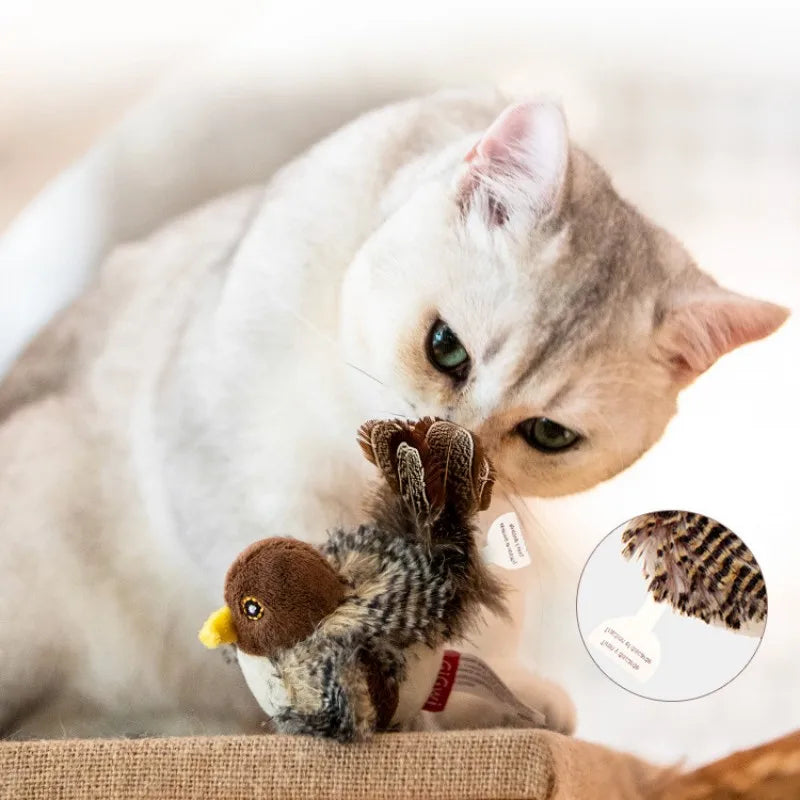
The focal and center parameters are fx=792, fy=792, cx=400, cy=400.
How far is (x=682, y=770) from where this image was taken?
883mm

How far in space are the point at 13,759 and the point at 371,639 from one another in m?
0.35

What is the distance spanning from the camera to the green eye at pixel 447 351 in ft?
2.71

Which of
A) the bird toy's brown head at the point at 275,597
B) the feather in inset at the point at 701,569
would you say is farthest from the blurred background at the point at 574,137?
the bird toy's brown head at the point at 275,597

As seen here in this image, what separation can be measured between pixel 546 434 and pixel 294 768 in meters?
0.40

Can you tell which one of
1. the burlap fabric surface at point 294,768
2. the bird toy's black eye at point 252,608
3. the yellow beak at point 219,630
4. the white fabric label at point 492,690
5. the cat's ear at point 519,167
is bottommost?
the white fabric label at point 492,690

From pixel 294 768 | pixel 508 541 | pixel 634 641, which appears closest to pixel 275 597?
pixel 294 768

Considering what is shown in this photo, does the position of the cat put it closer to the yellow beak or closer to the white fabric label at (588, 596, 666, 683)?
the white fabric label at (588, 596, 666, 683)

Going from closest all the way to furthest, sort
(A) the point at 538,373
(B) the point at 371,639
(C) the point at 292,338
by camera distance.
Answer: (B) the point at 371,639 → (A) the point at 538,373 → (C) the point at 292,338

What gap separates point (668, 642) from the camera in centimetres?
88

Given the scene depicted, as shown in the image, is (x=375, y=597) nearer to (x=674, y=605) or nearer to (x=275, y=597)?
(x=275, y=597)

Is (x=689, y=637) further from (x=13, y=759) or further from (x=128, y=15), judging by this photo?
(x=128, y=15)

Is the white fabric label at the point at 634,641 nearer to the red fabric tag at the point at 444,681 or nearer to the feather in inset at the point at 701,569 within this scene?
the feather in inset at the point at 701,569

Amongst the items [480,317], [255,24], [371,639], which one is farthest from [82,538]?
[255,24]

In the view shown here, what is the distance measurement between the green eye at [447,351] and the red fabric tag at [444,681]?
0.29 metres
